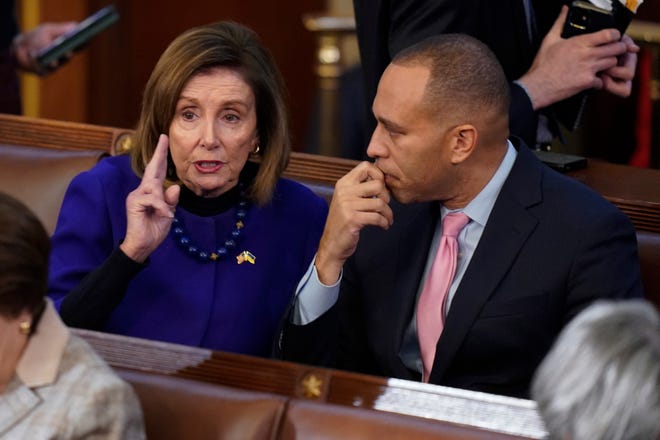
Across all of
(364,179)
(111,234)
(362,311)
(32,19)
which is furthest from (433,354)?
(32,19)

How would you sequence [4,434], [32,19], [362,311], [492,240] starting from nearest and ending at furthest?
[4,434], [492,240], [362,311], [32,19]

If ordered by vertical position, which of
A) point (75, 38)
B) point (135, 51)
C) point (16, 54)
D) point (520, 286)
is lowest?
point (135, 51)

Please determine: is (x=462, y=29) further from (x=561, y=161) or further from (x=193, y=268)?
(x=193, y=268)

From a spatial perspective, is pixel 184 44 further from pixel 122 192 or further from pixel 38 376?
pixel 38 376

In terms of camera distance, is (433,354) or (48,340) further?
(433,354)

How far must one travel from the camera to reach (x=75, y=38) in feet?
12.3

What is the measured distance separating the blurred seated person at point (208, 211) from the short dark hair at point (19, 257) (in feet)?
2.42

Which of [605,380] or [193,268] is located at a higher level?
[605,380]

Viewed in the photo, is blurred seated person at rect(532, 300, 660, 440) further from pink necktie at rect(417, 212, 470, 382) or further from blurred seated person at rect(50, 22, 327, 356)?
blurred seated person at rect(50, 22, 327, 356)

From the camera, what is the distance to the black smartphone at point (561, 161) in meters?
2.76

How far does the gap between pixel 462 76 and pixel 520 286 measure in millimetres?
375

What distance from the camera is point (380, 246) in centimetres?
244

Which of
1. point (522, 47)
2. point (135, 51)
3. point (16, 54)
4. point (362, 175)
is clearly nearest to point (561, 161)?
point (522, 47)

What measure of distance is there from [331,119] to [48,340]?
3.79m
